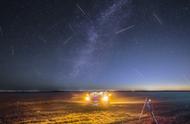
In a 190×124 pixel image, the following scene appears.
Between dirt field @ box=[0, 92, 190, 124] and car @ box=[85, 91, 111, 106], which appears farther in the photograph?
car @ box=[85, 91, 111, 106]

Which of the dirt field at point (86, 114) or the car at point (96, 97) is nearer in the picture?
the dirt field at point (86, 114)

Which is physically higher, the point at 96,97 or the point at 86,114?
the point at 96,97

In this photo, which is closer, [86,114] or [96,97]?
[86,114]

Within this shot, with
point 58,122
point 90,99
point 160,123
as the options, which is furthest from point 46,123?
point 90,99

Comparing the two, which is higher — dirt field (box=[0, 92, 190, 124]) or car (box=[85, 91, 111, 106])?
car (box=[85, 91, 111, 106])

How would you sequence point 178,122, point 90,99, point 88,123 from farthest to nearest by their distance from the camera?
point 90,99
point 178,122
point 88,123

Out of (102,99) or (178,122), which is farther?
(102,99)

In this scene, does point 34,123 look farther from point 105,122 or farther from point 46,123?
point 105,122

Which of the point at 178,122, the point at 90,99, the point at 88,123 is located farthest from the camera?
the point at 90,99

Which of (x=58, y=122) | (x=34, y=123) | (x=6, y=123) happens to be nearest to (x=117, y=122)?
(x=58, y=122)

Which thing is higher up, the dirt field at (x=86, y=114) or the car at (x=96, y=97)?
the car at (x=96, y=97)

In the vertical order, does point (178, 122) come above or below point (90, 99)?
below

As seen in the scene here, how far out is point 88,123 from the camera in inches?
700

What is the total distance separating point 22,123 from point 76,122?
Answer: 4.16 meters
